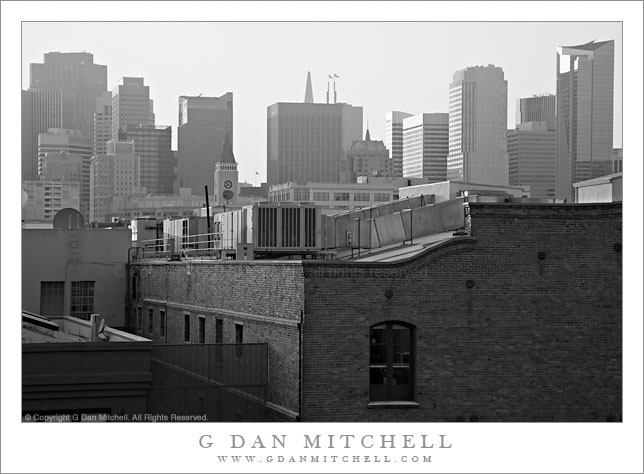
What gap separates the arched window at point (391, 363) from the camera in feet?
76.7

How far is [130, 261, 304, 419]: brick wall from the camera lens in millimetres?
23484

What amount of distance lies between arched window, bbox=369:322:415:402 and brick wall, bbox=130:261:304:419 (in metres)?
1.72

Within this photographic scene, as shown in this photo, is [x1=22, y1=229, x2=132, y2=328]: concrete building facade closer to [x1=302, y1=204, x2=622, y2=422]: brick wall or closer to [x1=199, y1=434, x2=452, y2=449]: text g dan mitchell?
[x1=302, y1=204, x2=622, y2=422]: brick wall

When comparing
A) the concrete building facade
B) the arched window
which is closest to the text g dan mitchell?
the arched window

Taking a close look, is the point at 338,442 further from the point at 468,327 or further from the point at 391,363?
the point at 468,327

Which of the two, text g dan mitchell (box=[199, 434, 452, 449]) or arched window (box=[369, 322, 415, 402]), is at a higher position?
arched window (box=[369, 322, 415, 402])

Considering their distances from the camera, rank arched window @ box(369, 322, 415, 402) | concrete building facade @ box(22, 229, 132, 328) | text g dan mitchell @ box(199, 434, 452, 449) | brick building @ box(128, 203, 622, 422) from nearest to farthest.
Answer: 1. text g dan mitchell @ box(199, 434, 452, 449)
2. brick building @ box(128, 203, 622, 422)
3. arched window @ box(369, 322, 415, 402)
4. concrete building facade @ box(22, 229, 132, 328)

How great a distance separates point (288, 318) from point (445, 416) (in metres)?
4.05

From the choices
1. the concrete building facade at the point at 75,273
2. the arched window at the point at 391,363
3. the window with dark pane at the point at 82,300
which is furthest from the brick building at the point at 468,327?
the concrete building facade at the point at 75,273

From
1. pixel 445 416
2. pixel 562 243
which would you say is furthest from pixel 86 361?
pixel 562 243

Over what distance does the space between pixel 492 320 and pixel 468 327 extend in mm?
576

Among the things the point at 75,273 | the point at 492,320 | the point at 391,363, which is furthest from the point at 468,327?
the point at 75,273

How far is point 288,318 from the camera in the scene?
77.6 feet
